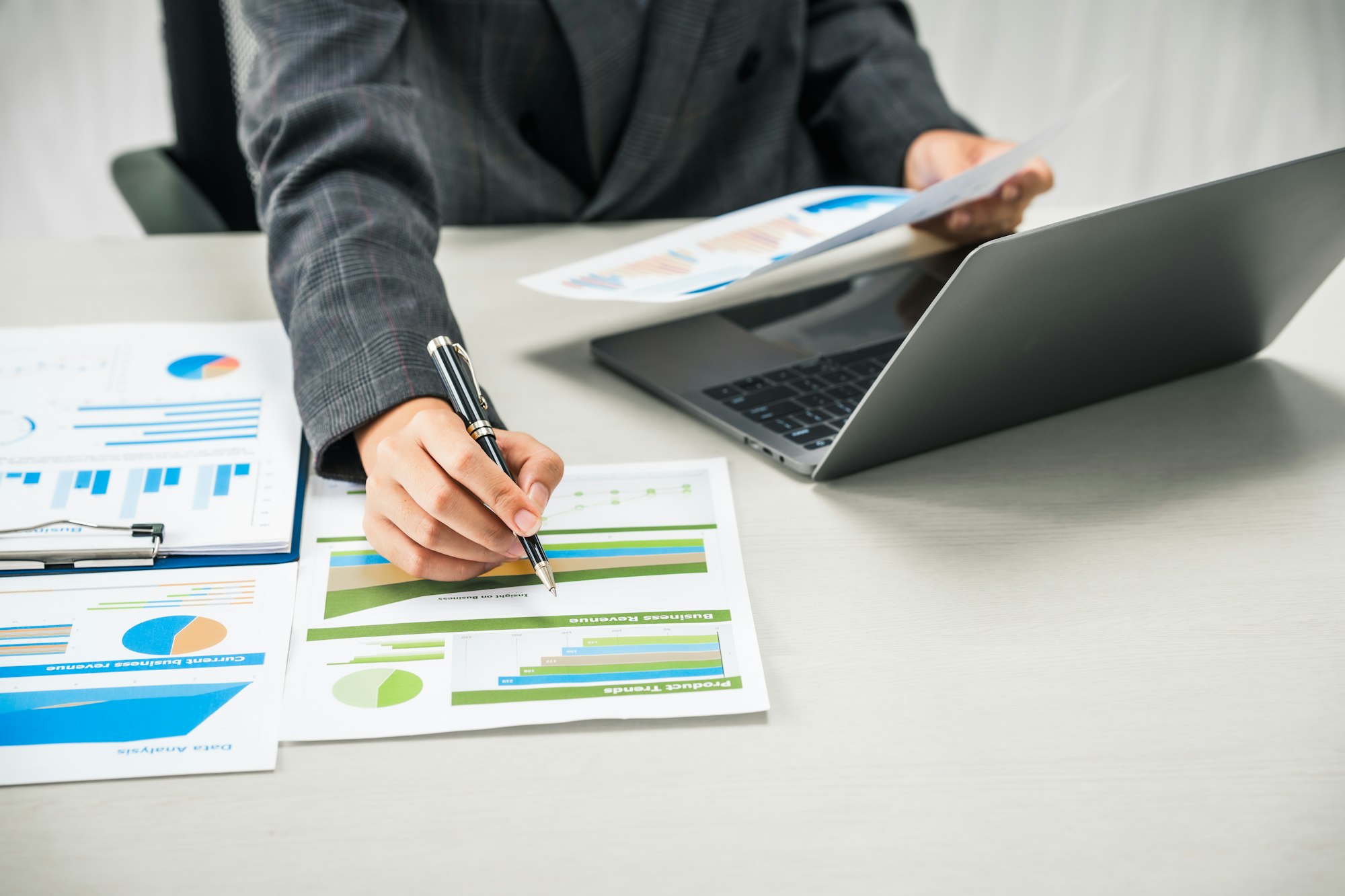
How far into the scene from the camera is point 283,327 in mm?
764

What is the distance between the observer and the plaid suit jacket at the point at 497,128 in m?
0.67

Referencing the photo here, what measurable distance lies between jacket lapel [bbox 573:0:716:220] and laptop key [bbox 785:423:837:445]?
0.44 metres

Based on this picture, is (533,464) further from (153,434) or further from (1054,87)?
(1054,87)

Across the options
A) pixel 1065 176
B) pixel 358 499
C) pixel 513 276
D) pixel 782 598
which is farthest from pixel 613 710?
pixel 1065 176

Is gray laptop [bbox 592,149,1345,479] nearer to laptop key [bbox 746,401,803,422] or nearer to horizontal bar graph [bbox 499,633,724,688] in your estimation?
laptop key [bbox 746,401,803,422]

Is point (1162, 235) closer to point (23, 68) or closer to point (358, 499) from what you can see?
point (358, 499)

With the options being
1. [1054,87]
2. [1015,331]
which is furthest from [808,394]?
[1054,87]

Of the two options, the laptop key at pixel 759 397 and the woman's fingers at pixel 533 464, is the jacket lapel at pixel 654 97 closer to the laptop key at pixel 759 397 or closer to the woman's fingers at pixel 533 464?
the laptop key at pixel 759 397

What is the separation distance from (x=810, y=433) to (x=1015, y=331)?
0.46ft

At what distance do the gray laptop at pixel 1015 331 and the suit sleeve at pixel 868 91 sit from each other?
0.96 ft

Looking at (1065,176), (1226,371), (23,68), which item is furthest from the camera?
(1065,176)

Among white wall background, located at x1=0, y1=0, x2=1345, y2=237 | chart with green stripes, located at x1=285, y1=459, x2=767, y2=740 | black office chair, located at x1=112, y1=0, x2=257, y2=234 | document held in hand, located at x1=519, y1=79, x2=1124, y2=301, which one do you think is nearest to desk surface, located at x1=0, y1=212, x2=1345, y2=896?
chart with green stripes, located at x1=285, y1=459, x2=767, y2=740

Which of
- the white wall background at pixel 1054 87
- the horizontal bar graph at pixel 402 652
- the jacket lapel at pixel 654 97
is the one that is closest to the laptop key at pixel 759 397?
the horizontal bar graph at pixel 402 652

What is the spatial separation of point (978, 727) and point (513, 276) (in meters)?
0.57
